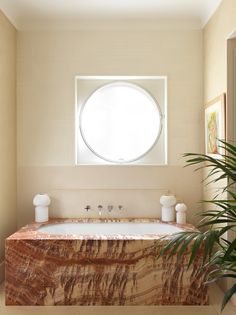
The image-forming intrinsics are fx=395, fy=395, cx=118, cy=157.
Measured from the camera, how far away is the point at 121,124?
4.37 meters

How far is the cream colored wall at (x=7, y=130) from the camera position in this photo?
12.2ft

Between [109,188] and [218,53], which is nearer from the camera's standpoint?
[218,53]

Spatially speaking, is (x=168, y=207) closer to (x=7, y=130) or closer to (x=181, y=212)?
(x=181, y=212)

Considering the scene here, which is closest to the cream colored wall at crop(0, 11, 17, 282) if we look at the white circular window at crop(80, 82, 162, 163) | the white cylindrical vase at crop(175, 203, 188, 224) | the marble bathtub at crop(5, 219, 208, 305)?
the marble bathtub at crop(5, 219, 208, 305)

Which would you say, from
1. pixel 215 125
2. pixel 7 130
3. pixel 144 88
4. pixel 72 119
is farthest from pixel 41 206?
pixel 215 125

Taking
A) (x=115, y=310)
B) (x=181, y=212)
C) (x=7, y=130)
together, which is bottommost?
(x=115, y=310)

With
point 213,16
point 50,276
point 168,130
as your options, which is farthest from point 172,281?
point 213,16

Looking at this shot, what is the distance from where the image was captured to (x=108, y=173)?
13.7 ft

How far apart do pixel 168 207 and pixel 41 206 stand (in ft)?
4.22

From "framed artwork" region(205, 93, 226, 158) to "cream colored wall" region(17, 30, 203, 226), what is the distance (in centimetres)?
27

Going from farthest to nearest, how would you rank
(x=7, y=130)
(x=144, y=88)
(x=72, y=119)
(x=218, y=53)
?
(x=144, y=88) < (x=72, y=119) < (x=7, y=130) < (x=218, y=53)

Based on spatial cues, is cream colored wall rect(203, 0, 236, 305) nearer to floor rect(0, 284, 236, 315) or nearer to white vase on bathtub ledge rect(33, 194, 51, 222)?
floor rect(0, 284, 236, 315)

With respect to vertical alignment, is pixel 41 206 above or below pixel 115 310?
above

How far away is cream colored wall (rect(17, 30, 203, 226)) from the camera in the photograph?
13.7 feet
